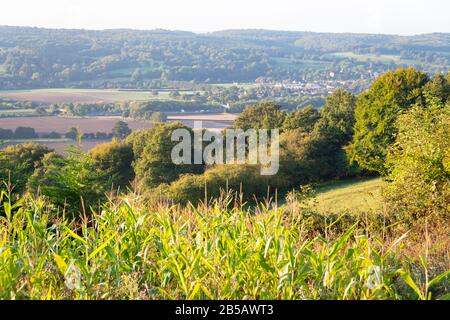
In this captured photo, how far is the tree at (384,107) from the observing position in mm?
28956

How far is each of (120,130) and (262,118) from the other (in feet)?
60.4

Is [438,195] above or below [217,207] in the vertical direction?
below

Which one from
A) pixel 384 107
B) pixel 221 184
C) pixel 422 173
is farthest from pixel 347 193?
pixel 422 173

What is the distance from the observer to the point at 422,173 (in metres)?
13.1

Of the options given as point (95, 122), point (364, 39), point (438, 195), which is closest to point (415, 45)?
point (364, 39)

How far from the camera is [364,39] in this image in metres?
131

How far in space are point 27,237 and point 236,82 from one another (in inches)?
3465

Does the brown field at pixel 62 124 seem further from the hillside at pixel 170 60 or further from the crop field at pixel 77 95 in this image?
the hillside at pixel 170 60

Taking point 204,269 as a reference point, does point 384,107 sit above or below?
below

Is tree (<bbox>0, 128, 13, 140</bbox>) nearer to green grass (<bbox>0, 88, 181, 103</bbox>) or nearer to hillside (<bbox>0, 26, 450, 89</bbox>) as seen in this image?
green grass (<bbox>0, 88, 181, 103</bbox>)

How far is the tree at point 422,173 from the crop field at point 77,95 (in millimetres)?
57401

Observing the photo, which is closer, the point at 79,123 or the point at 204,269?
the point at 204,269

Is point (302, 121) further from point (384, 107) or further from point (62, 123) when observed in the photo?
point (62, 123)

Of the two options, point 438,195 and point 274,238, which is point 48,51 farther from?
point 274,238
